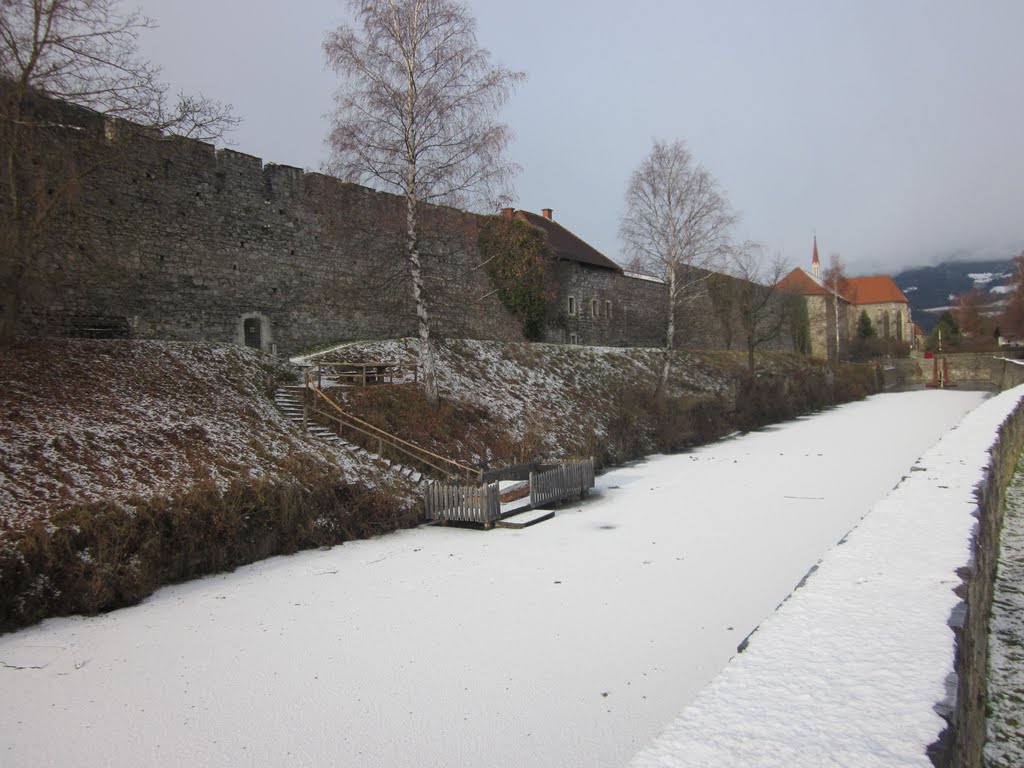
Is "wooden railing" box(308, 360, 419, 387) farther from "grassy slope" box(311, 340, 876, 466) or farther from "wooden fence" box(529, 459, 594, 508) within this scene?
"wooden fence" box(529, 459, 594, 508)

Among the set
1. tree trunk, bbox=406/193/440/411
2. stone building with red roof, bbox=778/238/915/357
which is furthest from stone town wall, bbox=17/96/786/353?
stone building with red roof, bbox=778/238/915/357

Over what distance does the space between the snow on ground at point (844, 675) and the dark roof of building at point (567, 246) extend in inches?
792

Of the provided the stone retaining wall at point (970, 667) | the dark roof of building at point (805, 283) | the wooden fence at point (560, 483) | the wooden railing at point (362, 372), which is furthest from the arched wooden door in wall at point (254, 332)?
the dark roof of building at point (805, 283)

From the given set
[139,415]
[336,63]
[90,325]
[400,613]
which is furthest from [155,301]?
[400,613]

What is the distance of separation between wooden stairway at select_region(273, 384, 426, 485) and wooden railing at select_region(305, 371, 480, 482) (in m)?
0.21

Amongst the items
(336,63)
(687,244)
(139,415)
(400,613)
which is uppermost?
(336,63)

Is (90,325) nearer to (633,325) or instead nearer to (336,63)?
(336,63)

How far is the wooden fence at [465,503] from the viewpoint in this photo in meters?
9.91

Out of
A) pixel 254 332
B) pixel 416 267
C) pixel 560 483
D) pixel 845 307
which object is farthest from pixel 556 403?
pixel 845 307

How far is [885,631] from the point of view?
330cm

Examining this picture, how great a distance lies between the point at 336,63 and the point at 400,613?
1036 cm

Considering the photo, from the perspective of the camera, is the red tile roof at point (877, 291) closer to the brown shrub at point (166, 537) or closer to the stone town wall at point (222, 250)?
the stone town wall at point (222, 250)

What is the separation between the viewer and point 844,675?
291 cm

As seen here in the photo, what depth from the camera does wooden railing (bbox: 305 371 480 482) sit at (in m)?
11.9
